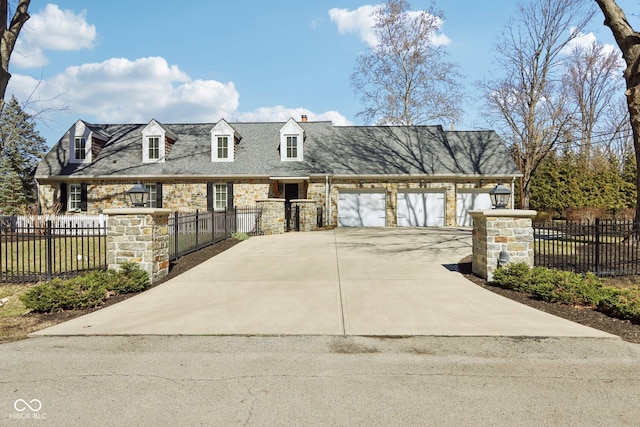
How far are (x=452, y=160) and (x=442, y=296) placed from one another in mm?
16716

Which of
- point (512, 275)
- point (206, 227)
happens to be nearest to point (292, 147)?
point (206, 227)

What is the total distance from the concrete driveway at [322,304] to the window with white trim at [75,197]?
49.9ft

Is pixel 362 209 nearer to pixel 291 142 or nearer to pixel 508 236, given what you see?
pixel 291 142

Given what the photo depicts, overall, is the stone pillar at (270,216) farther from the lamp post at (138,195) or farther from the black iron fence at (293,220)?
the lamp post at (138,195)

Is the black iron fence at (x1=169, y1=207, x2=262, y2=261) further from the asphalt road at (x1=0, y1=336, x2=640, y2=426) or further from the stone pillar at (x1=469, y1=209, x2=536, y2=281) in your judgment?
the stone pillar at (x1=469, y1=209, x2=536, y2=281)

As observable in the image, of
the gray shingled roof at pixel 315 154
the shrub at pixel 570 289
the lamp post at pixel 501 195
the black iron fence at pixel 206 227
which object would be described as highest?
the gray shingled roof at pixel 315 154

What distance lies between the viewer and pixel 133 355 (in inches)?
169

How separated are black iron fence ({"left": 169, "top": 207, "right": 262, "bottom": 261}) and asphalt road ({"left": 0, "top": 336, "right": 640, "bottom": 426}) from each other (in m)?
5.38

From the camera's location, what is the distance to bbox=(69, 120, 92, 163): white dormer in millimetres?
21469

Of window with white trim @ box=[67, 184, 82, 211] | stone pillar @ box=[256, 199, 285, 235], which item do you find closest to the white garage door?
Result: stone pillar @ box=[256, 199, 285, 235]

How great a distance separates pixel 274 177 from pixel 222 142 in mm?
4232

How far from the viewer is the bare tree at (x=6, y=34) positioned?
11.1 meters

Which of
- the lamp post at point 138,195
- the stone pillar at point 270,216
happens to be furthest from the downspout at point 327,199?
the lamp post at point 138,195

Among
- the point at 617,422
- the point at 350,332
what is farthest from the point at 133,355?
the point at 617,422
